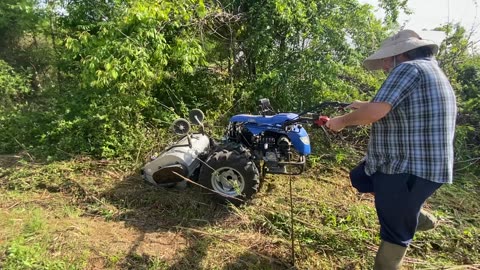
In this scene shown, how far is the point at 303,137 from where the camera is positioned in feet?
13.0

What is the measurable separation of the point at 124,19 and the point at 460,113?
541 centimetres

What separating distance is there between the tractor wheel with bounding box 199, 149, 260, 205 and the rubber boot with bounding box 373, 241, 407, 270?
1.56m

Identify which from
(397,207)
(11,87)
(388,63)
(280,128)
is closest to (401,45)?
(388,63)

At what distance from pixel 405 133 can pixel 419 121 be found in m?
0.12

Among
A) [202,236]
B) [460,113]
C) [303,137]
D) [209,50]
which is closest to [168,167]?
[202,236]

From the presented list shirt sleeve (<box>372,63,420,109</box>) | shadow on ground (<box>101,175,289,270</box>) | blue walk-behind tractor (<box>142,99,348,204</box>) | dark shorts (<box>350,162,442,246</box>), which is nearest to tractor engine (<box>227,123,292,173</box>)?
blue walk-behind tractor (<box>142,99,348,204</box>)

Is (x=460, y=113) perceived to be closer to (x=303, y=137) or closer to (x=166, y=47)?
(x=303, y=137)

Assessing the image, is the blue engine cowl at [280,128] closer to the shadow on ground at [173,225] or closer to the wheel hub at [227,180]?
the wheel hub at [227,180]

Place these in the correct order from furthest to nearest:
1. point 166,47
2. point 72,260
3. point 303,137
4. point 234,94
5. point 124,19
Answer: point 234,94 → point 166,47 → point 124,19 → point 303,137 → point 72,260

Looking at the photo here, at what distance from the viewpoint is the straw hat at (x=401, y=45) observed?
2.37 metres

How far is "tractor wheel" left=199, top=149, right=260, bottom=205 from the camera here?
3.91 metres

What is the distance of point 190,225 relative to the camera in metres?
3.84

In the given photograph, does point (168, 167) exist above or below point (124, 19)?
below

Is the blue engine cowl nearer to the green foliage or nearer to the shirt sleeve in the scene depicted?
the shirt sleeve
